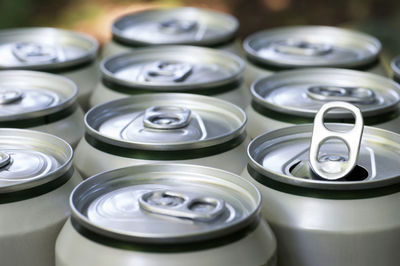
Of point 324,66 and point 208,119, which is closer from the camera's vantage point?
point 208,119

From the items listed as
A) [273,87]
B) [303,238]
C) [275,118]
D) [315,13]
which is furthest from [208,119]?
[315,13]

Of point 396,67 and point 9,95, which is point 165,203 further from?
point 396,67

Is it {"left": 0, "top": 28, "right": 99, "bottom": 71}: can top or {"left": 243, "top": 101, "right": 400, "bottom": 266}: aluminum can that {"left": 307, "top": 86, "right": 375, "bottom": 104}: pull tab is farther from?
{"left": 0, "top": 28, "right": 99, "bottom": 71}: can top

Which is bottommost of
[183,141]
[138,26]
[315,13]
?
[315,13]

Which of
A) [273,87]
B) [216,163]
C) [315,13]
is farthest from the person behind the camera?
[315,13]

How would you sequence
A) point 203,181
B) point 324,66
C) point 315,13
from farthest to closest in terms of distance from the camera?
point 315,13 < point 324,66 < point 203,181

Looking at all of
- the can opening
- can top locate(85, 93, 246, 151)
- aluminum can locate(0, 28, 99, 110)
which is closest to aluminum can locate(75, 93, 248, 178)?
can top locate(85, 93, 246, 151)

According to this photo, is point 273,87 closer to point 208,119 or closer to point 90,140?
point 208,119
